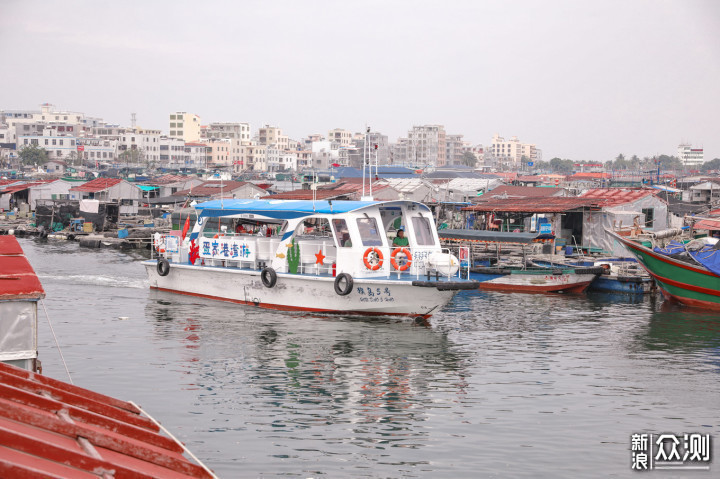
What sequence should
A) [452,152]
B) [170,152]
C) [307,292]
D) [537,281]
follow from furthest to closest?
1. [452,152]
2. [170,152]
3. [537,281]
4. [307,292]

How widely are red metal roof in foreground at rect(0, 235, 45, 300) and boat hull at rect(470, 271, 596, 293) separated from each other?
67.3 feet

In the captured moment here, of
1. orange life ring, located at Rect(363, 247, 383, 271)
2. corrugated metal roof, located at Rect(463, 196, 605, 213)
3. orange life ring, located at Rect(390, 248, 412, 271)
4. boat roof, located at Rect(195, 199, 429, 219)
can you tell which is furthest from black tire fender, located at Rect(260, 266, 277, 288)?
corrugated metal roof, located at Rect(463, 196, 605, 213)

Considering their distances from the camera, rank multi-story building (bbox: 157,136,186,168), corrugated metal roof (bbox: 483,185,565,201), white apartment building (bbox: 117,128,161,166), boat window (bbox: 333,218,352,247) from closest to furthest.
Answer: boat window (bbox: 333,218,352,247), corrugated metal roof (bbox: 483,185,565,201), white apartment building (bbox: 117,128,161,166), multi-story building (bbox: 157,136,186,168)

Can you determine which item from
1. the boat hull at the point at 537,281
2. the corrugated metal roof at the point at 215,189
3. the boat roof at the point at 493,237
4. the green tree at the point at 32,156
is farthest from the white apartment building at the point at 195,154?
the boat hull at the point at 537,281

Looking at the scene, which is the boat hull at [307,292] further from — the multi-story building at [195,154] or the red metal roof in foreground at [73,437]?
the multi-story building at [195,154]

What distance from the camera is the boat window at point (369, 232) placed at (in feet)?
71.0

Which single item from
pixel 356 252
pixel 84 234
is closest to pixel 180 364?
pixel 356 252

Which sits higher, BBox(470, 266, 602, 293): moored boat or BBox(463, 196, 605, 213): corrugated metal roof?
BBox(463, 196, 605, 213): corrugated metal roof

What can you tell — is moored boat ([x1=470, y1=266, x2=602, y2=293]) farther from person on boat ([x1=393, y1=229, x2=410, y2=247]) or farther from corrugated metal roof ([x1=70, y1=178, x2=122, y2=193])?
corrugated metal roof ([x1=70, y1=178, x2=122, y2=193])

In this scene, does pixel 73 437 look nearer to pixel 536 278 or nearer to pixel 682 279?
pixel 682 279

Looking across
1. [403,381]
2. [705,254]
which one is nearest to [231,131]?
[705,254]

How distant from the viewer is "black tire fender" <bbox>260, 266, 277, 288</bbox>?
2266 centimetres

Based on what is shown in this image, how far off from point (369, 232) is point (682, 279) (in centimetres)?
1227

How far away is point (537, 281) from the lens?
2919 cm
